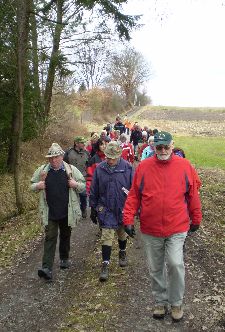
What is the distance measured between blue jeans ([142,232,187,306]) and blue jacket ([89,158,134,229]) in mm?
1538

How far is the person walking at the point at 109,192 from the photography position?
6996 mm

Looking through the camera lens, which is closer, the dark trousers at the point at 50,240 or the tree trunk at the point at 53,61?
the dark trousers at the point at 50,240

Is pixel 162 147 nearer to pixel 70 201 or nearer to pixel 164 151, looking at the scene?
pixel 164 151

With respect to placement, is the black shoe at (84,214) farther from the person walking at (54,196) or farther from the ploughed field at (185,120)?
the ploughed field at (185,120)

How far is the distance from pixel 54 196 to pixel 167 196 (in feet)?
8.18

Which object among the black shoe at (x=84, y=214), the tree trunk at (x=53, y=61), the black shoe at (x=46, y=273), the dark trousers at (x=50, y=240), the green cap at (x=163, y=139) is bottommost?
the black shoe at (x=84, y=214)

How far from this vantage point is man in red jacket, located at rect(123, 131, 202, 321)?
5.29 meters

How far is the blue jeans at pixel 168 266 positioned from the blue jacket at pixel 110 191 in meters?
1.54

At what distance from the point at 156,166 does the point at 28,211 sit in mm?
7955

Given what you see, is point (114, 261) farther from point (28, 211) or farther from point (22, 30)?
point (22, 30)

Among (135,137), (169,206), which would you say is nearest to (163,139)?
(169,206)

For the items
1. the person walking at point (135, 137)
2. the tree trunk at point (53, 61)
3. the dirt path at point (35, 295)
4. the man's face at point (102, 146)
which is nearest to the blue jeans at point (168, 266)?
the dirt path at point (35, 295)

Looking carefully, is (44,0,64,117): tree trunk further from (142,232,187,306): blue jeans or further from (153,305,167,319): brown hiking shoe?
(153,305,167,319): brown hiking shoe

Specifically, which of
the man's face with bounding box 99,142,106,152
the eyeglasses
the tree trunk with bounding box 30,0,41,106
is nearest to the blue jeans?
the eyeglasses
